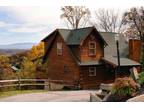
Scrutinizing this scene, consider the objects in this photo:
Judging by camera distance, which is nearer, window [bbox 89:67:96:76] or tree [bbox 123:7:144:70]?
window [bbox 89:67:96:76]

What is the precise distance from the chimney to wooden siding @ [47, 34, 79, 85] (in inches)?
86.9

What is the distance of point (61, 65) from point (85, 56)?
3.59ft

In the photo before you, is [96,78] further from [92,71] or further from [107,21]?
[107,21]

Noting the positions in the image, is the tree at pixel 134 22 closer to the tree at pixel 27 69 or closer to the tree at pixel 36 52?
the tree at pixel 36 52

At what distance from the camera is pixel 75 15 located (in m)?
15.1

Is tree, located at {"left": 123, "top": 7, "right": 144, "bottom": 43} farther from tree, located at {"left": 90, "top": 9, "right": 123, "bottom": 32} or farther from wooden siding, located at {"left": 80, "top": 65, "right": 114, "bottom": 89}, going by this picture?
wooden siding, located at {"left": 80, "top": 65, "right": 114, "bottom": 89}

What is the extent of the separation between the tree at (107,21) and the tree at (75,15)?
105 cm

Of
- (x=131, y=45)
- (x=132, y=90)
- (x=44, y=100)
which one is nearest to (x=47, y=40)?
(x=131, y=45)

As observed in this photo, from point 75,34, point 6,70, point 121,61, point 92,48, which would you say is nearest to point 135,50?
point 121,61

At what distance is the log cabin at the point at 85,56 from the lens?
14.6 metres

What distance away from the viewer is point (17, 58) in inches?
593

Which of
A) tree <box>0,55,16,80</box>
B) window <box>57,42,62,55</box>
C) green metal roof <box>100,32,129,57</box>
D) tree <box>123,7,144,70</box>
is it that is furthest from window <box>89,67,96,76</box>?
tree <box>0,55,16,80</box>

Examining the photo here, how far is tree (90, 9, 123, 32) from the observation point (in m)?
16.5

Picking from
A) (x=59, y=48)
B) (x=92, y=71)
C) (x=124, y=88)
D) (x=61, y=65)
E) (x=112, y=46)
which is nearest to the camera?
(x=124, y=88)
